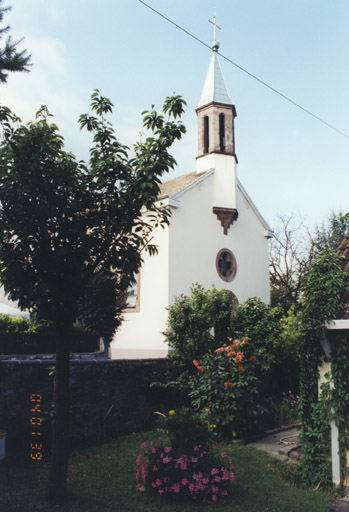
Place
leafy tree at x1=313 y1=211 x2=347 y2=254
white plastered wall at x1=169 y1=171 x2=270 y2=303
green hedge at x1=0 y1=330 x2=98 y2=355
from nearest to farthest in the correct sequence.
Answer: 1. green hedge at x1=0 y1=330 x2=98 y2=355
2. white plastered wall at x1=169 y1=171 x2=270 y2=303
3. leafy tree at x1=313 y1=211 x2=347 y2=254

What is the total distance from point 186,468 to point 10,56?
19.2 feet

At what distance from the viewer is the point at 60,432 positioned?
230 inches

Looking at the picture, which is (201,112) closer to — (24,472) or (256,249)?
(256,249)

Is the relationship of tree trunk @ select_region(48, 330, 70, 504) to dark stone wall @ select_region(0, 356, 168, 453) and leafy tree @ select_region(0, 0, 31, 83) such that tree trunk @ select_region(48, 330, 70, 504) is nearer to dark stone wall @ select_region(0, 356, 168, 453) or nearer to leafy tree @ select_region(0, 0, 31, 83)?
dark stone wall @ select_region(0, 356, 168, 453)

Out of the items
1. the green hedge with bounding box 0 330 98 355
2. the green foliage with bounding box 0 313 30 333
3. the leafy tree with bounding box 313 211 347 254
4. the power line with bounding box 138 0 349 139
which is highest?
the leafy tree with bounding box 313 211 347 254

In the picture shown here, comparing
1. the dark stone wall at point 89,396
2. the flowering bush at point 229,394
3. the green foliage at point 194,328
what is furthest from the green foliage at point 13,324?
the flowering bush at point 229,394

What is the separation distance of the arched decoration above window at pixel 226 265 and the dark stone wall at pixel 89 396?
8.07m

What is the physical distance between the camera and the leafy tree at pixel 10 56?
5090 mm

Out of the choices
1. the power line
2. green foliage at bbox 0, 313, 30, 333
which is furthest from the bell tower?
green foliage at bbox 0, 313, 30, 333

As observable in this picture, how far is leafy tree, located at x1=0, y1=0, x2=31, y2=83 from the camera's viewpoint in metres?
5.09

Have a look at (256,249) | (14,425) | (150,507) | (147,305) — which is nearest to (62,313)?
(150,507)

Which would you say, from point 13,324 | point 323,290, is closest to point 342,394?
point 323,290

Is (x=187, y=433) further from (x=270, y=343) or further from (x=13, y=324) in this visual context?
(x=13, y=324)

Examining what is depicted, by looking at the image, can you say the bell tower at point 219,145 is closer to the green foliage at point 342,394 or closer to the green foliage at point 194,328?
the green foliage at point 194,328
